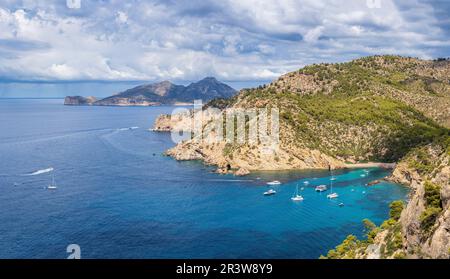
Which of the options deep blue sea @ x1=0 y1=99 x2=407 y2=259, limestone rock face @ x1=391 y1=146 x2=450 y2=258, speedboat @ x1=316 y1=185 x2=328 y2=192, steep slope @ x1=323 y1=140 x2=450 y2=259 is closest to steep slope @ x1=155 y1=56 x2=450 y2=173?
deep blue sea @ x1=0 y1=99 x2=407 y2=259

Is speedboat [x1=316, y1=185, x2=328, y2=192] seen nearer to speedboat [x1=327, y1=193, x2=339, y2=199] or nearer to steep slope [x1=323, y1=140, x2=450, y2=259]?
speedboat [x1=327, y1=193, x2=339, y2=199]

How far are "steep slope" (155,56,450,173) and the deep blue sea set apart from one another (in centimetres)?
973

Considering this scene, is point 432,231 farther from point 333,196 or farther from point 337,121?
point 337,121

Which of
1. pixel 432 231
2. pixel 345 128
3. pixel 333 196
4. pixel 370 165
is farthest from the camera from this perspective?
pixel 345 128

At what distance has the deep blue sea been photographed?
69.0 metres

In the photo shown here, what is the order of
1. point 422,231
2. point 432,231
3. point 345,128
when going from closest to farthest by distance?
point 432,231
point 422,231
point 345,128

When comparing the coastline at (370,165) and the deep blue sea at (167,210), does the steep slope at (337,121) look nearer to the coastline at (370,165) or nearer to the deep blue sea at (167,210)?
the coastline at (370,165)

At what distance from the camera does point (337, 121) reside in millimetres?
160500

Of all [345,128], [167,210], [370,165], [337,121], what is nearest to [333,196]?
[167,210]

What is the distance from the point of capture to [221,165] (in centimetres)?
13425

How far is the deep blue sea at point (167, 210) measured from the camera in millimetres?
69000

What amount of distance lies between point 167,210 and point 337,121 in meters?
90.5

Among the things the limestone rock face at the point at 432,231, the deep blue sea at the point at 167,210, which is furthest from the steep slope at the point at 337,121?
the limestone rock face at the point at 432,231
